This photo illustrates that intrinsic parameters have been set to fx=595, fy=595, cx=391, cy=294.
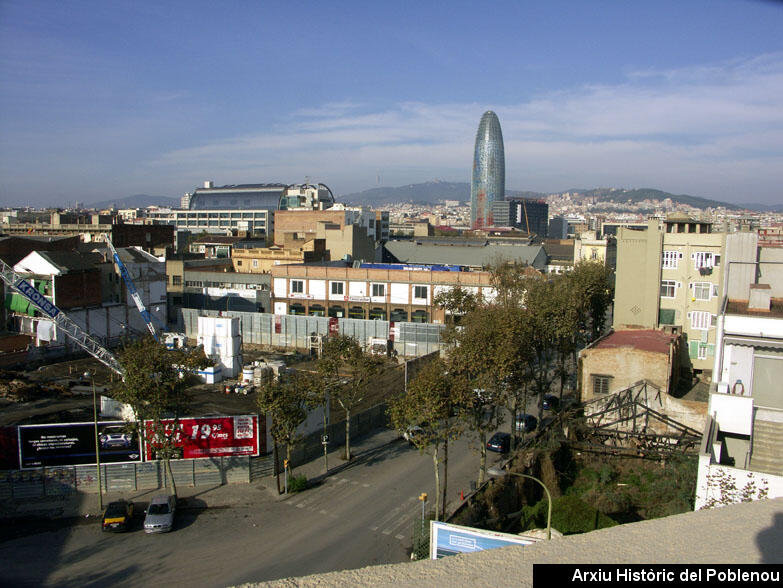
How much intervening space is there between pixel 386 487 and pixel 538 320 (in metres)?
8.35

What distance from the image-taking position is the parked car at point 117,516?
43.3 ft

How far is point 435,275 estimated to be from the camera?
37375 millimetres

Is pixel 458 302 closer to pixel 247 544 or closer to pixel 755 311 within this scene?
pixel 755 311

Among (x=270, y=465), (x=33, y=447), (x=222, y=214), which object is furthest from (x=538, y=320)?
(x=222, y=214)

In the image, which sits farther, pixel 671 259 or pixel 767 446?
pixel 671 259

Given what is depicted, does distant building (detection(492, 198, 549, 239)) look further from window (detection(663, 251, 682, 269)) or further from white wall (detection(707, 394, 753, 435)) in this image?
white wall (detection(707, 394, 753, 435))

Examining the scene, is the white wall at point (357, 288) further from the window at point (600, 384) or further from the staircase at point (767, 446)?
the staircase at point (767, 446)

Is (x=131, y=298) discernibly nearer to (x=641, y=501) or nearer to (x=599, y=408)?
(x=599, y=408)

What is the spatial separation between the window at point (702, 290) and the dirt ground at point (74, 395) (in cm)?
1430

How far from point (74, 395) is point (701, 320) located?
27865 millimetres

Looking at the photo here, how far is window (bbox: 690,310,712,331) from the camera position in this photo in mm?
27469

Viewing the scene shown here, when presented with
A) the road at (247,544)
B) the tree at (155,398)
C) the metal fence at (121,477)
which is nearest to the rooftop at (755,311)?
the road at (247,544)

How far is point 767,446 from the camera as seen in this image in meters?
13.3

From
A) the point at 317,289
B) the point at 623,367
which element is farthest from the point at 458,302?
the point at 317,289
